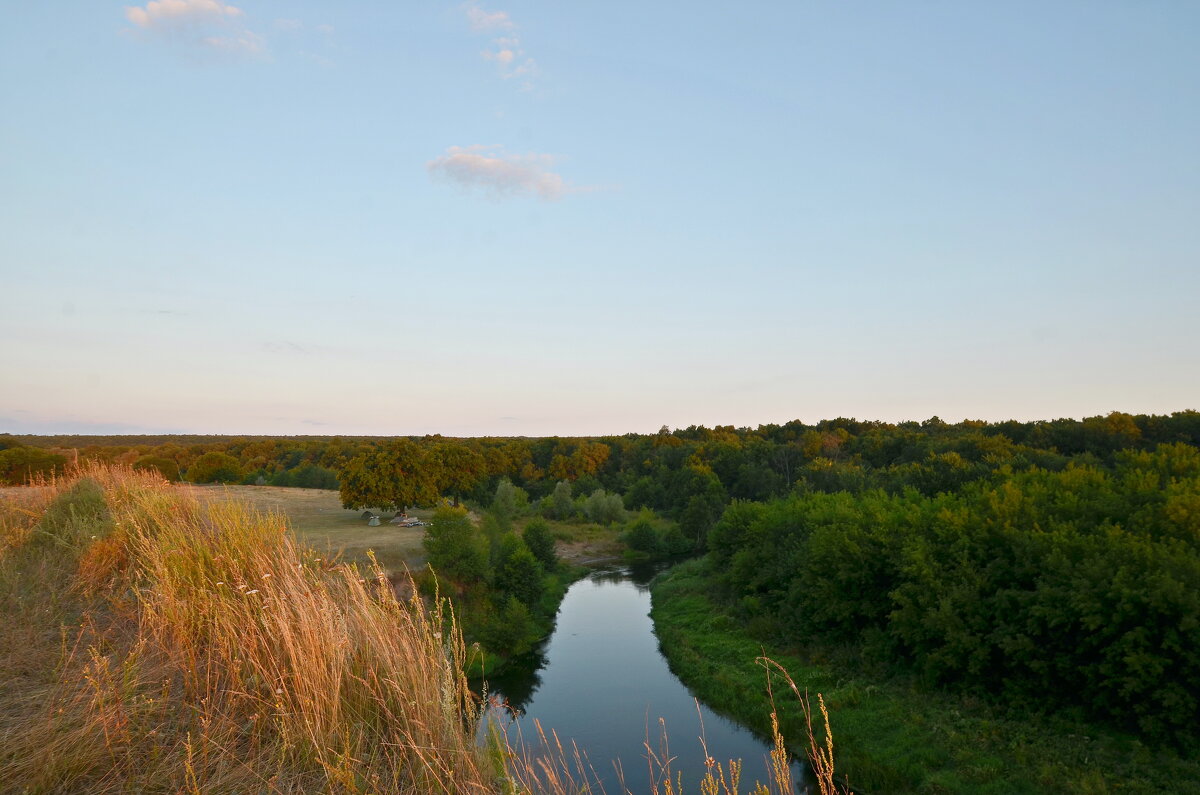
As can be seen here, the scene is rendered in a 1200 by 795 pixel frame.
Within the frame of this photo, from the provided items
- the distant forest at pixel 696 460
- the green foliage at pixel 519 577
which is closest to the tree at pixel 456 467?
the distant forest at pixel 696 460

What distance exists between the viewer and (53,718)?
4078 millimetres

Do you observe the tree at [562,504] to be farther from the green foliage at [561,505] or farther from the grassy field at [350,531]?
the grassy field at [350,531]

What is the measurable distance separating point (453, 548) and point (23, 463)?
619 inches

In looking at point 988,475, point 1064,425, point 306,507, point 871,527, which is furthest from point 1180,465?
point 306,507

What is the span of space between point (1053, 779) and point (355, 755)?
1678 centimetres

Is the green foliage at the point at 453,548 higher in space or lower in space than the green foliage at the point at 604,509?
higher

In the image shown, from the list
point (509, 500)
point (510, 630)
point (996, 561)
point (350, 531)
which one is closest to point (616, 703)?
point (510, 630)

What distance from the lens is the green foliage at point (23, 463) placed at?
23.9 meters

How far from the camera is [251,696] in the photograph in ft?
14.2

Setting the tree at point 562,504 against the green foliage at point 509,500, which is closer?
the green foliage at point 509,500

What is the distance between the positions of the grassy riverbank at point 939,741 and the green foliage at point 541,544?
20358mm

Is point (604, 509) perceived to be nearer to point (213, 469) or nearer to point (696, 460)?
point (696, 460)

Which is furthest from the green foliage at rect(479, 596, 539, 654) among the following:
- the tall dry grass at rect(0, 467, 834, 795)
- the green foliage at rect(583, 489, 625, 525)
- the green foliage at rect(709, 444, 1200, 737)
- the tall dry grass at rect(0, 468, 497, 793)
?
the green foliage at rect(583, 489, 625, 525)

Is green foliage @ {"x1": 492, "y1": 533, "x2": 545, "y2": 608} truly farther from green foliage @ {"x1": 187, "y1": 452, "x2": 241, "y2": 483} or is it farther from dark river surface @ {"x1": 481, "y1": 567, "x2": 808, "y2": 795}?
green foliage @ {"x1": 187, "y1": 452, "x2": 241, "y2": 483}
